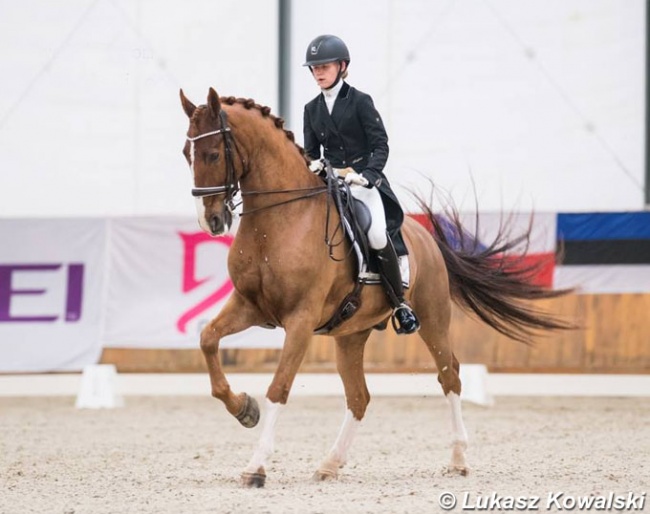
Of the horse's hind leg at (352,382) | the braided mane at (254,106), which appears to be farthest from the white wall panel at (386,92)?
the braided mane at (254,106)

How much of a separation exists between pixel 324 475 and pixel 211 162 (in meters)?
2.18

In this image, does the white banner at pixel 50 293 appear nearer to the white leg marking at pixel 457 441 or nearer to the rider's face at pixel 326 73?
the white leg marking at pixel 457 441

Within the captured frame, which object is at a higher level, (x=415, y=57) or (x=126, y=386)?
(x=415, y=57)

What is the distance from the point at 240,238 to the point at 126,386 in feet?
26.0

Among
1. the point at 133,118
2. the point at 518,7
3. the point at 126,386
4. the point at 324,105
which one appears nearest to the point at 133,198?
the point at 133,118

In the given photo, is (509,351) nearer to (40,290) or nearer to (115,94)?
(40,290)

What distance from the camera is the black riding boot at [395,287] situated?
762cm

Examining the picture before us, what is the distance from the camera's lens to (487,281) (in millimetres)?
9047

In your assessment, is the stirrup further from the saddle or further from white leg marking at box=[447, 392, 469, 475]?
white leg marking at box=[447, 392, 469, 475]

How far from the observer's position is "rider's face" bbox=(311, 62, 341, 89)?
7409mm

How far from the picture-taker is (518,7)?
1532 centimetres

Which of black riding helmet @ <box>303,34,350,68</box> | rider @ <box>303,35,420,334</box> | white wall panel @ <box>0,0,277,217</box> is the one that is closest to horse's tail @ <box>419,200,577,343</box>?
rider @ <box>303,35,420,334</box>

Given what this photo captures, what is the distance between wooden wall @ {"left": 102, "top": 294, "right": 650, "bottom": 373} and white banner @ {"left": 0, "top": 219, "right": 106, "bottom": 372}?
0.45 m

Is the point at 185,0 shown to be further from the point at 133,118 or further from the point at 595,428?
the point at 595,428
